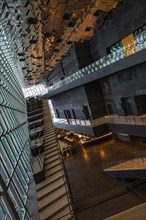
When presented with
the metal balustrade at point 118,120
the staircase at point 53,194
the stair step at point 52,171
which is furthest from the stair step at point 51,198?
the metal balustrade at point 118,120

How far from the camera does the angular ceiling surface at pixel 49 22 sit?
17656 millimetres

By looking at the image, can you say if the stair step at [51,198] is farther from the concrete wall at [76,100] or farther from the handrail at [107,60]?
the concrete wall at [76,100]

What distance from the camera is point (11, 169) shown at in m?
6.90

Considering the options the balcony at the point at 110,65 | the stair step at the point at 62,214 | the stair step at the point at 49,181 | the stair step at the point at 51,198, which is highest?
the balcony at the point at 110,65

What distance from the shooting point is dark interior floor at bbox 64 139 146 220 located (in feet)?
41.5

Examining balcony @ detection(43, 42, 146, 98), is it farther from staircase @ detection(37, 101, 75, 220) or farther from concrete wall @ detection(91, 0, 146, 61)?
staircase @ detection(37, 101, 75, 220)

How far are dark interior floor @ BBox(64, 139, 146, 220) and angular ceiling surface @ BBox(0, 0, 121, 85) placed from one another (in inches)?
483

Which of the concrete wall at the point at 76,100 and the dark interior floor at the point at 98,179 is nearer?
the dark interior floor at the point at 98,179

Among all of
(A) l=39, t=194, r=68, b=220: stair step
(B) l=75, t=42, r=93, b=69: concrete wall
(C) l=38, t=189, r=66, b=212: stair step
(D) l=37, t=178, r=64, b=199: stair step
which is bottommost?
(A) l=39, t=194, r=68, b=220: stair step

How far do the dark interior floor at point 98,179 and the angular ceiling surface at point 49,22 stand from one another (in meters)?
12.3

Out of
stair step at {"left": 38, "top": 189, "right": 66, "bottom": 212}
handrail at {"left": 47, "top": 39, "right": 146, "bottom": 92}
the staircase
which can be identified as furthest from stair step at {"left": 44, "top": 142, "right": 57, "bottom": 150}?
handrail at {"left": 47, "top": 39, "right": 146, "bottom": 92}

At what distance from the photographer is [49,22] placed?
21.5m

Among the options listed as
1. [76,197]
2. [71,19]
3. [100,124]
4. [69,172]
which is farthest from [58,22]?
[76,197]

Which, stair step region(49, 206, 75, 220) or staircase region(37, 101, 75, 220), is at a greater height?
staircase region(37, 101, 75, 220)
